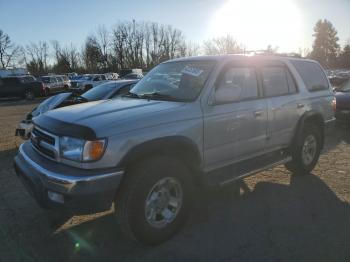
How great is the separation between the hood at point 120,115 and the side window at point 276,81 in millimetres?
1602

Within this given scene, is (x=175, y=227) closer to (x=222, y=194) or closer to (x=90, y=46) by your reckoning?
(x=222, y=194)

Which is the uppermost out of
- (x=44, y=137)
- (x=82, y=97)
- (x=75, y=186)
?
(x=82, y=97)

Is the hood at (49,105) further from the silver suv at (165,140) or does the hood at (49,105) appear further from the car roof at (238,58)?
the car roof at (238,58)

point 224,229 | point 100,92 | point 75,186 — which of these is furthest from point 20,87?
point 75,186

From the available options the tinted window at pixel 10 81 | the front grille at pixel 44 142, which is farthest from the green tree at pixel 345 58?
the front grille at pixel 44 142

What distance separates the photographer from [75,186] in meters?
3.27

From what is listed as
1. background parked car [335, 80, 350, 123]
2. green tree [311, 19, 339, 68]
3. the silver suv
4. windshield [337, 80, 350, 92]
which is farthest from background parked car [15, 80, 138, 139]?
green tree [311, 19, 339, 68]

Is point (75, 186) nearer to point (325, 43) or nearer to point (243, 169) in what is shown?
point (243, 169)

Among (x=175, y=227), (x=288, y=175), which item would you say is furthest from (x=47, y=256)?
(x=288, y=175)

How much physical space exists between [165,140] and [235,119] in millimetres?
1115

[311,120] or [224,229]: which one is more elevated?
[311,120]

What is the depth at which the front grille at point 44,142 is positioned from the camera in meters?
3.68

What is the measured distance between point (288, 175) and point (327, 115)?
124cm

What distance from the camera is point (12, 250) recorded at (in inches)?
149
